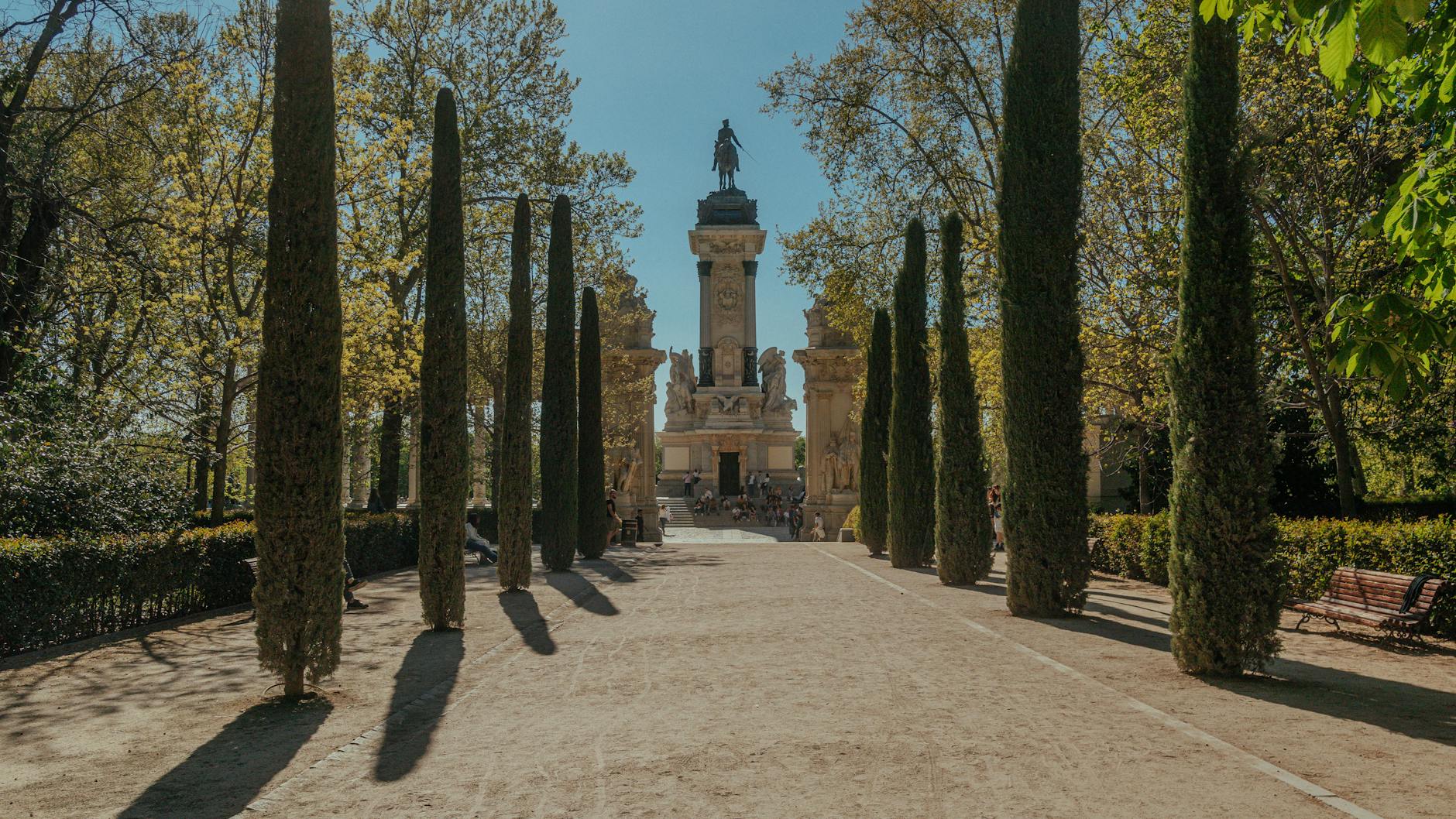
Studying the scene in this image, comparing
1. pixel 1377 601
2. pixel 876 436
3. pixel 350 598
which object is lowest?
pixel 350 598

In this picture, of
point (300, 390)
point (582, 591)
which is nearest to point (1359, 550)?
point (582, 591)

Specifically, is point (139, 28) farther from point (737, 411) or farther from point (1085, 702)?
point (737, 411)

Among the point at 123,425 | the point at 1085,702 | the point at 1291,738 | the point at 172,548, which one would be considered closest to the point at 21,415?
the point at 123,425

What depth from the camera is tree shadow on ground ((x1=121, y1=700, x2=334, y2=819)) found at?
15.9 feet

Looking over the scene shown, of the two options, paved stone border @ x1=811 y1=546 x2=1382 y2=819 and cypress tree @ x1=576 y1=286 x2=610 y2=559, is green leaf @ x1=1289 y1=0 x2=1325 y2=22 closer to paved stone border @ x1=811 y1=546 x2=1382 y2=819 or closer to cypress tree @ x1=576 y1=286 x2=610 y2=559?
paved stone border @ x1=811 y1=546 x2=1382 y2=819

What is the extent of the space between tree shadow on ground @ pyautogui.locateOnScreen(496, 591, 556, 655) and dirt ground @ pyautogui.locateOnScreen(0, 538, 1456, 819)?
8 centimetres

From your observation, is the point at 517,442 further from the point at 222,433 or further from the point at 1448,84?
the point at 1448,84

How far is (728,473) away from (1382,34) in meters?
50.2

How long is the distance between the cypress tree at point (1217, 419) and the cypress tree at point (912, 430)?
37.8ft

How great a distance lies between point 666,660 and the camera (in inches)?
346

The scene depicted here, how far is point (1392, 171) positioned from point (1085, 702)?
13.3 meters

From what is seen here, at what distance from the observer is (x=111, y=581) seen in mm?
10680

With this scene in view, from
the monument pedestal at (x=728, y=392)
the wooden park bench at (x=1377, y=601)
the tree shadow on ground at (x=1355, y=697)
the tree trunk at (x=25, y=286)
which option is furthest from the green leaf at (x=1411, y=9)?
the monument pedestal at (x=728, y=392)

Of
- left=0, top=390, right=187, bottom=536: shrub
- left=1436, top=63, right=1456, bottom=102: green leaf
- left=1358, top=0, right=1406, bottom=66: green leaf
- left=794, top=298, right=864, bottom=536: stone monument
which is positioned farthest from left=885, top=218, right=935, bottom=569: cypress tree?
left=794, top=298, right=864, bottom=536: stone monument
